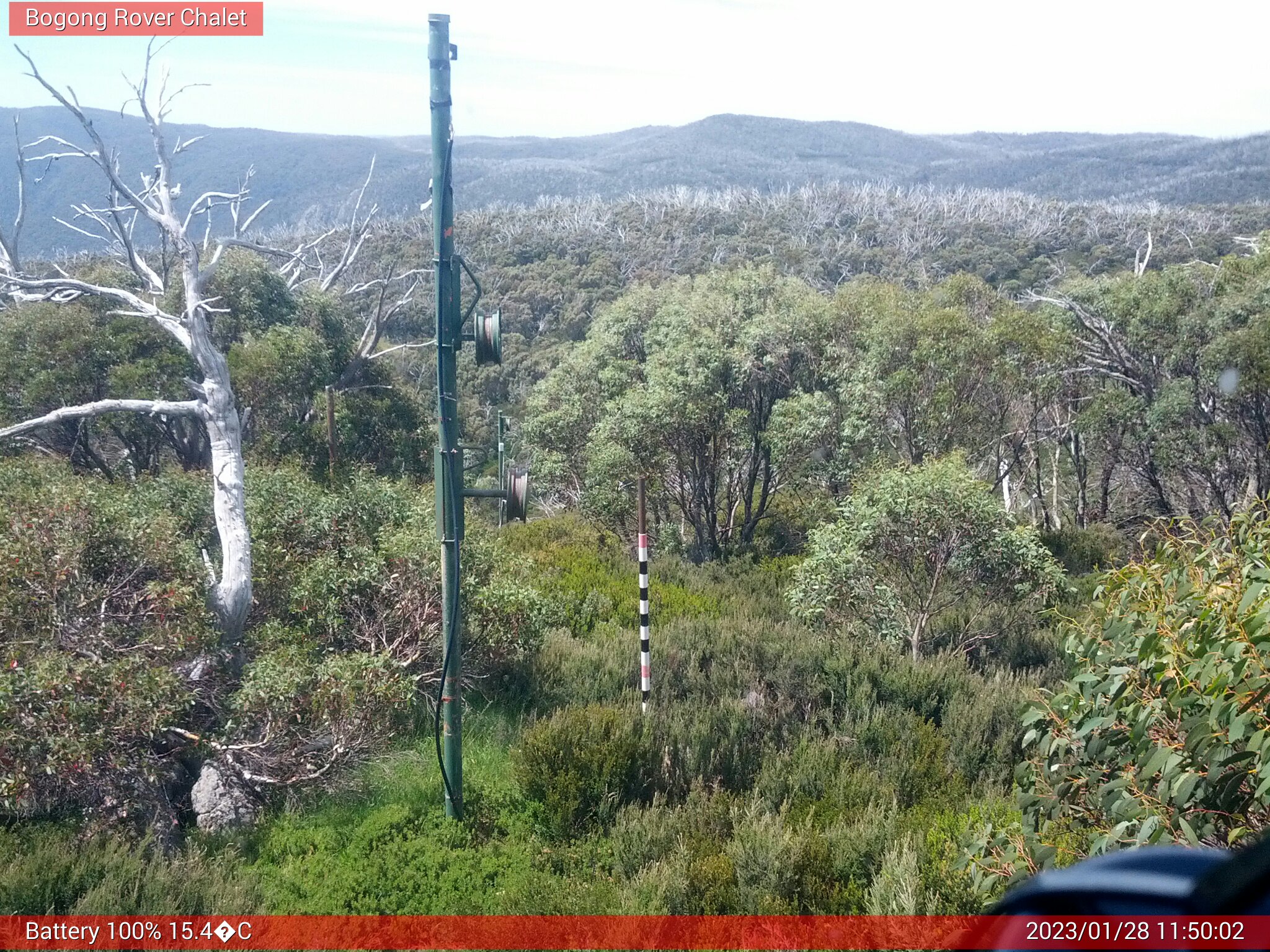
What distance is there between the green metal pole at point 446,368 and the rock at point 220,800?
151cm

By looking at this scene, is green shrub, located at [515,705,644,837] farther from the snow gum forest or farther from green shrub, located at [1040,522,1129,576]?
green shrub, located at [1040,522,1129,576]

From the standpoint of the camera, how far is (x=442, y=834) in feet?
18.2

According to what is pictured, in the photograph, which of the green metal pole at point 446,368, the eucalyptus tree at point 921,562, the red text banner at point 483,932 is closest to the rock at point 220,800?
the red text banner at point 483,932

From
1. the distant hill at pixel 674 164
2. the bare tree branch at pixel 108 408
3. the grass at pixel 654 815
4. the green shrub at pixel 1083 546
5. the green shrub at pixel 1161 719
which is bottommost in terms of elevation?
the green shrub at pixel 1083 546

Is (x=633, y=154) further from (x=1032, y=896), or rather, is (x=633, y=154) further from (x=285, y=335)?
(x=1032, y=896)

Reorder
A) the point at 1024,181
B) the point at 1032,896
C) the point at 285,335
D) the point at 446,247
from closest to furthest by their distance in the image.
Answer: the point at 1032,896 → the point at 446,247 → the point at 285,335 → the point at 1024,181

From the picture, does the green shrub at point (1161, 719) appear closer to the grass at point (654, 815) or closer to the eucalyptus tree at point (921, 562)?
the grass at point (654, 815)

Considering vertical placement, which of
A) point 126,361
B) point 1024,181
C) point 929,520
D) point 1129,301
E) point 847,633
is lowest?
point 847,633

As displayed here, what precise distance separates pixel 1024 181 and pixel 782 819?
10138 centimetres

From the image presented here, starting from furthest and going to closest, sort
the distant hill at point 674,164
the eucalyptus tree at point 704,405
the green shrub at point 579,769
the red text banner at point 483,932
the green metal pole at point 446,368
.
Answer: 1. the distant hill at point 674,164
2. the eucalyptus tree at point 704,405
3. the green shrub at point 579,769
4. the green metal pole at point 446,368
5. the red text banner at point 483,932

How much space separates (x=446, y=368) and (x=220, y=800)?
3.27 m

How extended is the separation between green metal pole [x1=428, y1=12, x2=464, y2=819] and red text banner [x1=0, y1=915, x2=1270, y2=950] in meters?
1.16

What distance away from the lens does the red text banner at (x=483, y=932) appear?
4180 millimetres

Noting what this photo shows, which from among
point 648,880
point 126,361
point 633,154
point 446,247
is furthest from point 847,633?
point 633,154
